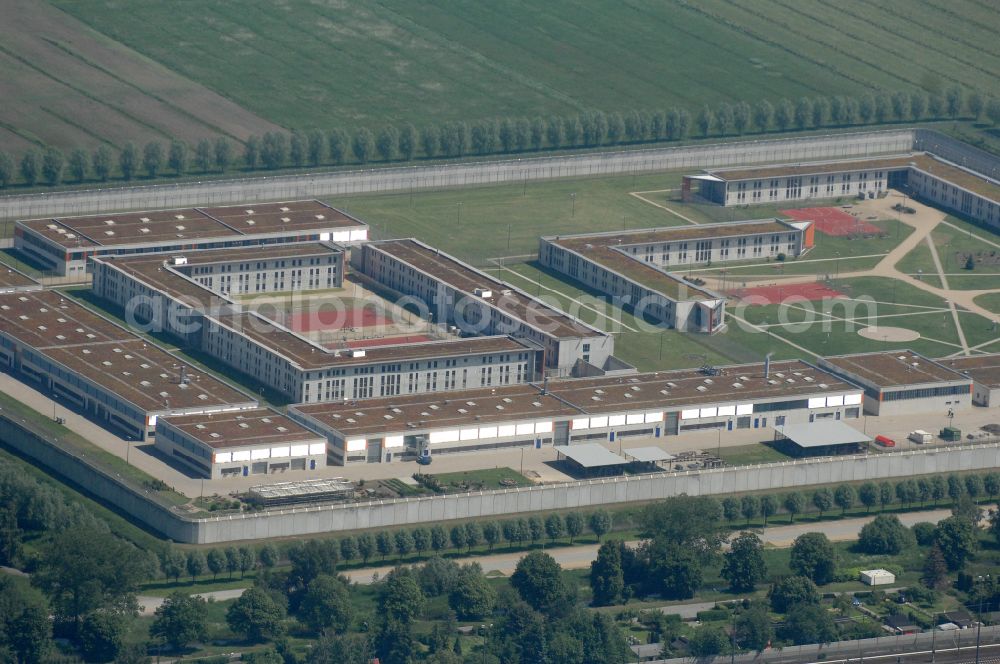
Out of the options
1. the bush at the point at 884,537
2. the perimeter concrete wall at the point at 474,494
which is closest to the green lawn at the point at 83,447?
the perimeter concrete wall at the point at 474,494

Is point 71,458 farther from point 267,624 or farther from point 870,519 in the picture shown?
point 870,519

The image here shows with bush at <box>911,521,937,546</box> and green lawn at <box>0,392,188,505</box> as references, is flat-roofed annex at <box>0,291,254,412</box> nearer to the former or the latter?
green lawn at <box>0,392,188,505</box>

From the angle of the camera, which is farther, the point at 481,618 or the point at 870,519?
the point at 870,519

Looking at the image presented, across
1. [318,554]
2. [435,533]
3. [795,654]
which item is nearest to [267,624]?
[318,554]

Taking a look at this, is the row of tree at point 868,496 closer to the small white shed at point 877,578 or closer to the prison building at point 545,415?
the small white shed at point 877,578

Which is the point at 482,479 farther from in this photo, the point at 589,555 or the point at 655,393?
the point at 655,393

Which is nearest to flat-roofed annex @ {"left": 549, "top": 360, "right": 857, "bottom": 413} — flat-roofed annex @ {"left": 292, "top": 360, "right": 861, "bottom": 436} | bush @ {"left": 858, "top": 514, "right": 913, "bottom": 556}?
flat-roofed annex @ {"left": 292, "top": 360, "right": 861, "bottom": 436}

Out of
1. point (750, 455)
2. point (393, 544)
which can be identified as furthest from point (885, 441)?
point (393, 544)
